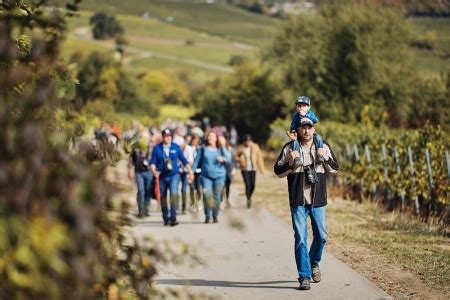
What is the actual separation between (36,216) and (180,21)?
144144 millimetres

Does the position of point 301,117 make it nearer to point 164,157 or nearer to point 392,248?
point 392,248

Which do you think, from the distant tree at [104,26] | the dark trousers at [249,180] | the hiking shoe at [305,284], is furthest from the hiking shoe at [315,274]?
the distant tree at [104,26]

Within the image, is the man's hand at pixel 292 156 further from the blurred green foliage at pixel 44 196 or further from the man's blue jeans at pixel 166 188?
the man's blue jeans at pixel 166 188

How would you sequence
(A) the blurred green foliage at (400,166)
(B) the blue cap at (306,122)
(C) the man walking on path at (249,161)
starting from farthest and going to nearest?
(C) the man walking on path at (249,161) < (A) the blurred green foliage at (400,166) < (B) the blue cap at (306,122)

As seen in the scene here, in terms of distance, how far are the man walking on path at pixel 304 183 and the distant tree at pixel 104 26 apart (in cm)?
11171

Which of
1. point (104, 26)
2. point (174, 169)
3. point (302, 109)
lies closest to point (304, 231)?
point (302, 109)

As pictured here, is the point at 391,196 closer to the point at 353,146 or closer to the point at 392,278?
the point at 353,146

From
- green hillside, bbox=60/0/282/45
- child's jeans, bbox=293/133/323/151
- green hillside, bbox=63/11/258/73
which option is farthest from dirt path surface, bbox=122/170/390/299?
green hillside, bbox=60/0/282/45

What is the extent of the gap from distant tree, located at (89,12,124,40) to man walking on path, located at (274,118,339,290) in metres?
112

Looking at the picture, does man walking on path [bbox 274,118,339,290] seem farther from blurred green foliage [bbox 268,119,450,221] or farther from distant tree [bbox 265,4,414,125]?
distant tree [bbox 265,4,414,125]

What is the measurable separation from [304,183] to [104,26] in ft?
384

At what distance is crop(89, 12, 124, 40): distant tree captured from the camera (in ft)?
398

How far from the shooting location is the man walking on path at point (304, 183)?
10.0m

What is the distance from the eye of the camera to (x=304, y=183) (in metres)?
10.1
